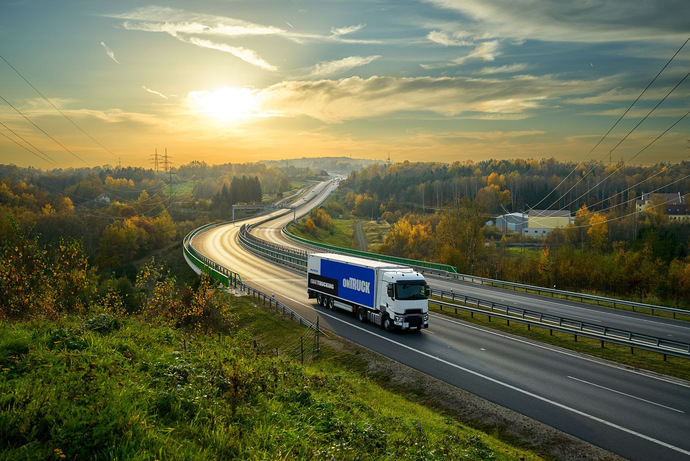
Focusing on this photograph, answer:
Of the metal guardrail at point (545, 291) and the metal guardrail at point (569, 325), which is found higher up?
the metal guardrail at point (569, 325)

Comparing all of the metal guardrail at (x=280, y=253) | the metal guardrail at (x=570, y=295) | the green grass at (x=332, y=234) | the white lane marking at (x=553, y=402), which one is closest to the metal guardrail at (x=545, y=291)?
the metal guardrail at (x=570, y=295)

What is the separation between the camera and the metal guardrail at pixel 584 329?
23.4m

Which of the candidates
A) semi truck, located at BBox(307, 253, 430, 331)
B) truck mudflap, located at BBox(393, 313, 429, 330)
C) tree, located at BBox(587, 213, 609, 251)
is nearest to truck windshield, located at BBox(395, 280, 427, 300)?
Answer: semi truck, located at BBox(307, 253, 430, 331)

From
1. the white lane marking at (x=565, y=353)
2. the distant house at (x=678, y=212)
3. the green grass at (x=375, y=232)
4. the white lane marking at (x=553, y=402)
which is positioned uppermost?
the distant house at (x=678, y=212)

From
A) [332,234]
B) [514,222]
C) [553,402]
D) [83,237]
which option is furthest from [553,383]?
[514,222]

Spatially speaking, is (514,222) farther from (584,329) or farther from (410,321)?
(410,321)

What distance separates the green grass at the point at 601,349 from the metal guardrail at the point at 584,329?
0.48 m

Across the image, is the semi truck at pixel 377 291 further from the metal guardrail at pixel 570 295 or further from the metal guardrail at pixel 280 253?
the metal guardrail at pixel 280 253

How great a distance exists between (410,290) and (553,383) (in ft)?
32.8

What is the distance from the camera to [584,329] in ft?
91.6

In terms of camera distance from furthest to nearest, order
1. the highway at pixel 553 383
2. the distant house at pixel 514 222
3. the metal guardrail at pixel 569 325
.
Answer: the distant house at pixel 514 222, the metal guardrail at pixel 569 325, the highway at pixel 553 383

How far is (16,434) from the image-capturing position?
7449mm

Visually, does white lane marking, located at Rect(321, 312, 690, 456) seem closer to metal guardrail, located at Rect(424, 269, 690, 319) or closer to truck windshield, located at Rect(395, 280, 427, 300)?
truck windshield, located at Rect(395, 280, 427, 300)

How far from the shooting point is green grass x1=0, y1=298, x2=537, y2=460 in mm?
7613
